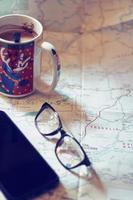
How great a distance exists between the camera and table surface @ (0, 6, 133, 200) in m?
0.56

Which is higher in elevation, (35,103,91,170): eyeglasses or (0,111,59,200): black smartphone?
(0,111,59,200): black smartphone

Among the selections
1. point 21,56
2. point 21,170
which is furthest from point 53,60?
point 21,170

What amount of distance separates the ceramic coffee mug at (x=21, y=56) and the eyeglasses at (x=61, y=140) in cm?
5

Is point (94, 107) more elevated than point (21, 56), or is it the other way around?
point (21, 56)

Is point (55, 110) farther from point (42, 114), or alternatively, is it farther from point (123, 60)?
point (123, 60)

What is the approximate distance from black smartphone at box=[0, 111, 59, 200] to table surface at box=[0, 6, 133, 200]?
0.02 metres

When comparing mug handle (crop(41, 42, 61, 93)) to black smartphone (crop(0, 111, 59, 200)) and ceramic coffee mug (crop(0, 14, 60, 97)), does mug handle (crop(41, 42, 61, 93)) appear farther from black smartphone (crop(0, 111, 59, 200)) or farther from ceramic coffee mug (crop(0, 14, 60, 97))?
black smartphone (crop(0, 111, 59, 200))

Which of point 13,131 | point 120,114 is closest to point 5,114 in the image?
point 13,131

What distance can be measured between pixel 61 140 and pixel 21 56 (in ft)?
0.45

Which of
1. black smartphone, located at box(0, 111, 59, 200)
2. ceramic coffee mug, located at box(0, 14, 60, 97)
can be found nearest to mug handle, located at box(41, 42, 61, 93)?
ceramic coffee mug, located at box(0, 14, 60, 97)

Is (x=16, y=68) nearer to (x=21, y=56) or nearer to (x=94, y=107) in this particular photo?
(x=21, y=56)

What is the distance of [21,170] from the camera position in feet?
1.80

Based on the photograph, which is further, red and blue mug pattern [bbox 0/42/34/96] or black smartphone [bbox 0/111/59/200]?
red and blue mug pattern [bbox 0/42/34/96]

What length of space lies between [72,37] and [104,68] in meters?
0.11
